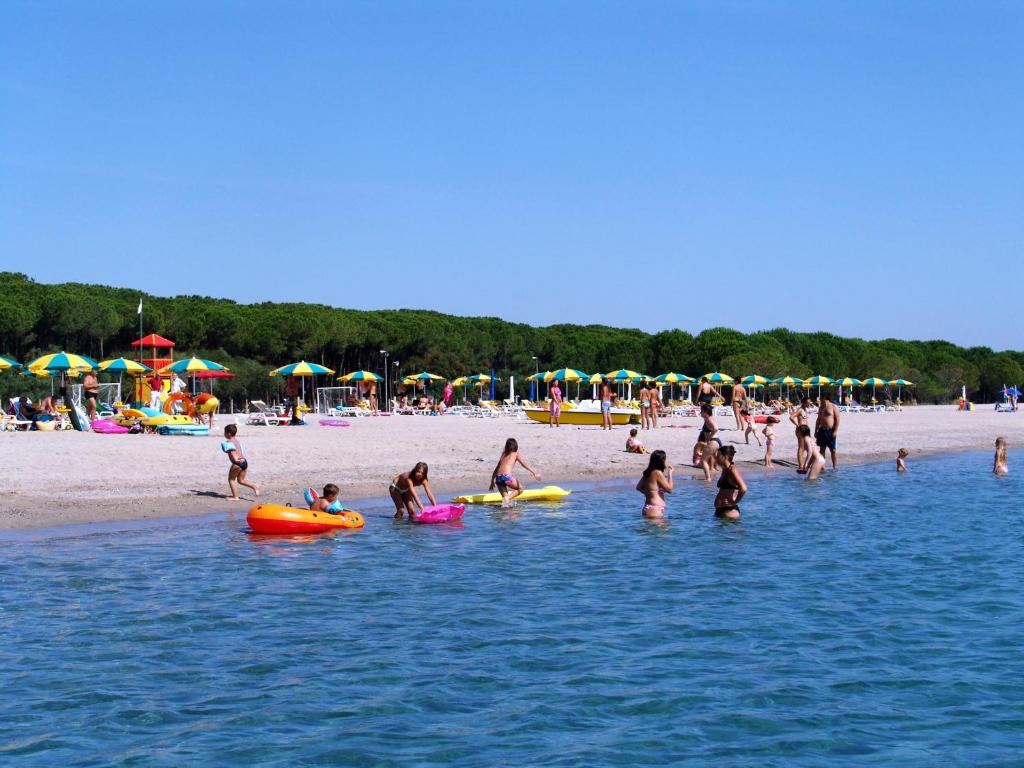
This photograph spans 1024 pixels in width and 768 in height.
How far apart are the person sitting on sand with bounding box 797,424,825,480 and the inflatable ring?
1361 centimetres

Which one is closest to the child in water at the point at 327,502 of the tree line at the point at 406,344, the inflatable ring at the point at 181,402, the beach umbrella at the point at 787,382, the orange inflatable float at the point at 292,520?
the orange inflatable float at the point at 292,520

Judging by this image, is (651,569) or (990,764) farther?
(651,569)

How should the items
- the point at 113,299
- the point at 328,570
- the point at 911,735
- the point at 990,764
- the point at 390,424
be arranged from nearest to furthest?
the point at 990,764 → the point at 911,735 → the point at 328,570 → the point at 390,424 → the point at 113,299

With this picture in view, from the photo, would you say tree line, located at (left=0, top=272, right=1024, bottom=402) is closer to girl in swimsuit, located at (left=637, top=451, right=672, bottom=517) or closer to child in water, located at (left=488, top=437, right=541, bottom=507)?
child in water, located at (left=488, top=437, right=541, bottom=507)

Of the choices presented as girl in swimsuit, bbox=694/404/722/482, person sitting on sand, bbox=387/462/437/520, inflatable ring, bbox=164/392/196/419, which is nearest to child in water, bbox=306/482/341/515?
person sitting on sand, bbox=387/462/437/520

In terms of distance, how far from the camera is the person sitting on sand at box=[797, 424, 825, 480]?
19812mm

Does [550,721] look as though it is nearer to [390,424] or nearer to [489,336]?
[390,424]

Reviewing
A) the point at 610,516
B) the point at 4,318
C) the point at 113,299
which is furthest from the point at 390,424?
the point at 113,299

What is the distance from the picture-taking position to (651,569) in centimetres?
1118

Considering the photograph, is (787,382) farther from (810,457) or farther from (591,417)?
(810,457)

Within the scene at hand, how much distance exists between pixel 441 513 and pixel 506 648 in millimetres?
5701

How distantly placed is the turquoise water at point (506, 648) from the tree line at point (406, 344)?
26.9 meters

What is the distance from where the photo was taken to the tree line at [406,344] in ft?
163

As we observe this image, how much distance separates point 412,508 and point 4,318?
1519 inches
